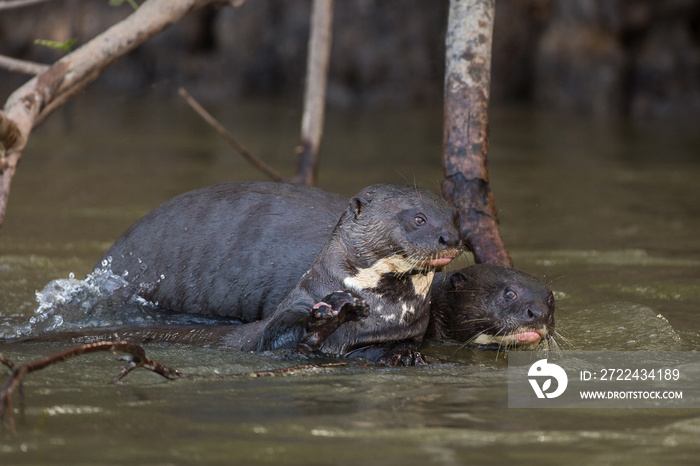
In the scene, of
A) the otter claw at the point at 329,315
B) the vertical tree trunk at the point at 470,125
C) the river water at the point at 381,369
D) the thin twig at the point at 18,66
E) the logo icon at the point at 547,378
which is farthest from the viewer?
the vertical tree trunk at the point at 470,125

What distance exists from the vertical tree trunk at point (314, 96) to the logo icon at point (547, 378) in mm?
3053

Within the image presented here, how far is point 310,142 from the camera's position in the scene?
573 centimetres

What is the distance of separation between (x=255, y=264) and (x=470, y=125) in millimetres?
1089

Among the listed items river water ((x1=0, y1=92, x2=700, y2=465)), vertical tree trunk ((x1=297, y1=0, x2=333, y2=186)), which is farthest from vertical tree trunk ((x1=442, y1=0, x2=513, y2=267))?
vertical tree trunk ((x1=297, y1=0, x2=333, y2=186))

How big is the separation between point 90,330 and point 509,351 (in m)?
1.42

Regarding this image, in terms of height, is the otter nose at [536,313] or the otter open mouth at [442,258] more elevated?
the otter open mouth at [442,258]

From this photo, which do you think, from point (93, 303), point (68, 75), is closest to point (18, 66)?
point (68, 75)

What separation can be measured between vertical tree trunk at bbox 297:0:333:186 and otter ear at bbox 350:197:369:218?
2540 millimetres

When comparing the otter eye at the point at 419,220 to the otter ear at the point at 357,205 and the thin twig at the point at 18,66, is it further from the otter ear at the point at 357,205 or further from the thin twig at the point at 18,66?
the thin twig at the point at 18,66

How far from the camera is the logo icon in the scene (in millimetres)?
2555

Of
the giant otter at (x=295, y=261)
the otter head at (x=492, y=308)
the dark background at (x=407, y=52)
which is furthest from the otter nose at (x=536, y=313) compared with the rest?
the dark background at (x=407, y=52)

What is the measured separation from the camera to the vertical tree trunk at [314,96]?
18.6 ft

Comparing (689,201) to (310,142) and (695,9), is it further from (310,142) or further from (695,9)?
(695,9)

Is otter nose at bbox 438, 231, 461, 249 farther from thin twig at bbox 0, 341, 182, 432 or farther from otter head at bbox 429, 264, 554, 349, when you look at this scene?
thin twig at bbox 0, 341, 182, 432
